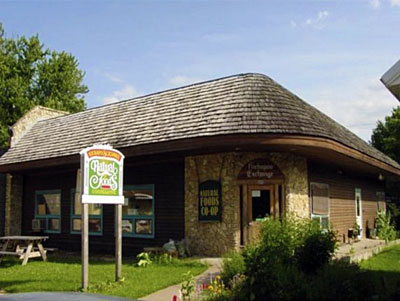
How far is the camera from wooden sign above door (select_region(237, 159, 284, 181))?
14016 millimetres

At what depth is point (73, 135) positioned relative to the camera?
18.5 m

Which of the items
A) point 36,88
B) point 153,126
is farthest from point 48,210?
point 36,88

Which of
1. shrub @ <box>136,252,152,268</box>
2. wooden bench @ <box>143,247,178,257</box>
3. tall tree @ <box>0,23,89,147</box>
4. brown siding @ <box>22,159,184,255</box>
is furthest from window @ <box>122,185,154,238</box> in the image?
tall tree @ <box>0,23,89,147</box>

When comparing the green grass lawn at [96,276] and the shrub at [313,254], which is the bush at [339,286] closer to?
the shrub at [313,254]

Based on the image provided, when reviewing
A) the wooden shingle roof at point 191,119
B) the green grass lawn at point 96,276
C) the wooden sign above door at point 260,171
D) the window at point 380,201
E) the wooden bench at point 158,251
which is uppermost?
the wooden shingle roof at point 191,119

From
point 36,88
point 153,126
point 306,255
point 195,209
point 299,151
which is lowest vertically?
point 306,255

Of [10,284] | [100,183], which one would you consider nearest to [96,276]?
[10,284]

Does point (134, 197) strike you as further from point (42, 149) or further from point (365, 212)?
point (365, 212)

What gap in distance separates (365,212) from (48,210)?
14.5 meters

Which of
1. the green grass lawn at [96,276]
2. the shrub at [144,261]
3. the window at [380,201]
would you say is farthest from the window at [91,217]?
the window at [380,201]

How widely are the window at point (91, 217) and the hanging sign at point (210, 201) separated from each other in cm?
466

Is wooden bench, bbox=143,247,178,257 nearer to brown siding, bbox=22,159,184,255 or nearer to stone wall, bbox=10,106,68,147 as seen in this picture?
brown siding, bbox=22,159,184,255

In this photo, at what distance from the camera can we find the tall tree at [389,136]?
119ft

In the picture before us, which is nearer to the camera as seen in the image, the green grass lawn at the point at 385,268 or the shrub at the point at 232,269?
the green grass lawn at the point at 385,268
